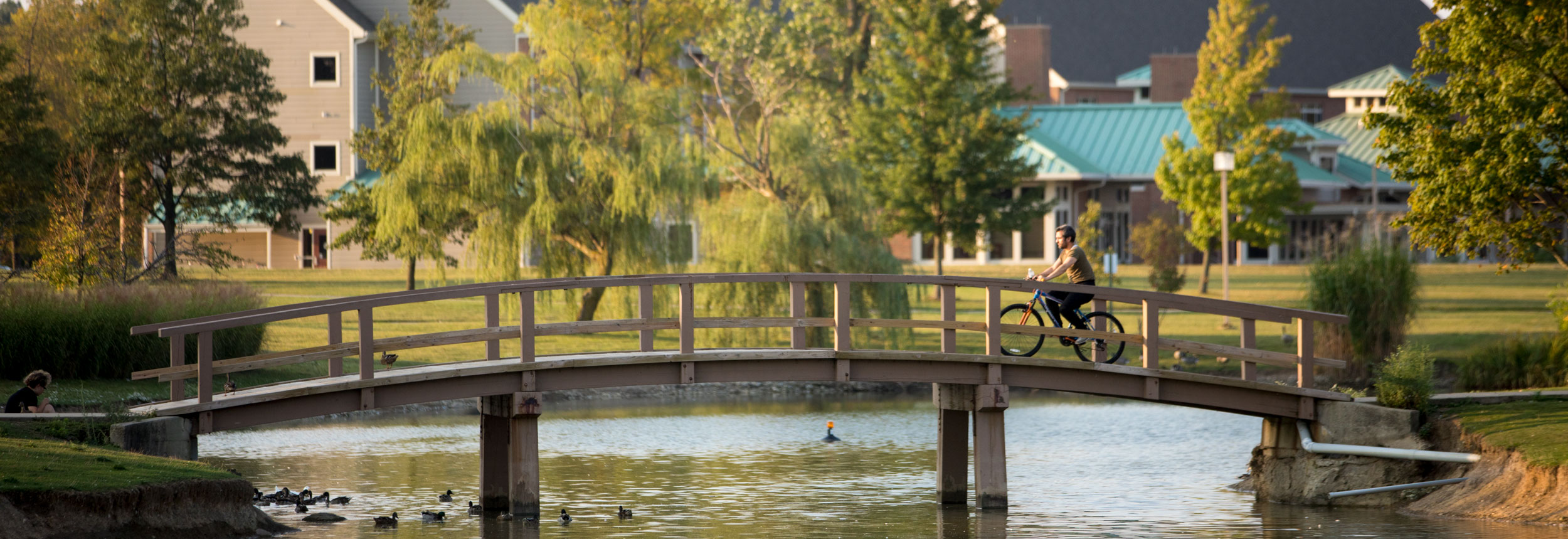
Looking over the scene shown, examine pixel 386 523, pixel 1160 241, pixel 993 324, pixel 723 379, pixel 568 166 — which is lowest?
pixel 386 523

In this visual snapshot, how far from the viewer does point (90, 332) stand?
24.0 metres

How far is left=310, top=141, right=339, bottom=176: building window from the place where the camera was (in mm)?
55781

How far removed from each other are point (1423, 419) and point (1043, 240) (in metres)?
47.7

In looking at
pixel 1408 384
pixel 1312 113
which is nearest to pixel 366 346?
pixel 1408 384

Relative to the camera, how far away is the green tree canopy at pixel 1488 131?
21141mm

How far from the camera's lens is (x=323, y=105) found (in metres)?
55.4

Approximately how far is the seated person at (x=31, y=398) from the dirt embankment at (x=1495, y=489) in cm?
1445

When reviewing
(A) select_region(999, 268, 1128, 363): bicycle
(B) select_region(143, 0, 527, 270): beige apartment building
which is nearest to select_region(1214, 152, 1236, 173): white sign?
(A) select_region(999, 268, 1128, 363): bicycle

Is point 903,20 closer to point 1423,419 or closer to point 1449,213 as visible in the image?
point 1449,213

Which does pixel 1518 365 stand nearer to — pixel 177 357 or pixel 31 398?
pixel 177 357

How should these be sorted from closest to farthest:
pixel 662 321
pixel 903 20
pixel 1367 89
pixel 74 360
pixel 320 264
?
pixel 662 321, pixel 74 360, pixel 903 20, pixel 320 264, pixel 1367 89

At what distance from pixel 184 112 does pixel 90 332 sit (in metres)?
15.5

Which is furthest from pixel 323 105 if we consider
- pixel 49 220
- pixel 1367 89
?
pixel 1367 89

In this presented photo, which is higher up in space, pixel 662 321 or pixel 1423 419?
pixel 662 321
